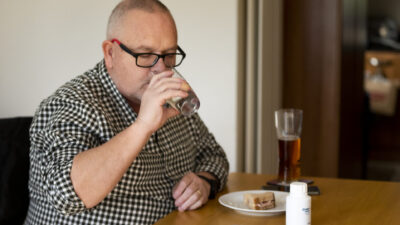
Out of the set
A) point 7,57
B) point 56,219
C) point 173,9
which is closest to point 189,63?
point 173,9

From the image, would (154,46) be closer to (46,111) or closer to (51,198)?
(46,111)

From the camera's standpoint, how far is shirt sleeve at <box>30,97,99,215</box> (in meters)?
1.19

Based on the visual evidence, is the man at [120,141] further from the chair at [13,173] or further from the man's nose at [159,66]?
the chair at [13,173]

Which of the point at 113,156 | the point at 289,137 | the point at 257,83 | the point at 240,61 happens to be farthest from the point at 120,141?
the point at 257,83

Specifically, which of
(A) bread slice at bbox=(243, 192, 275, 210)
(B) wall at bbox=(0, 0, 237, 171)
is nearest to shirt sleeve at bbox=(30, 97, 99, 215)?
(A) bread slice at bbox=(243, 192, 275, 210)

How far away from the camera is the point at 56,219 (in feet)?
4.47

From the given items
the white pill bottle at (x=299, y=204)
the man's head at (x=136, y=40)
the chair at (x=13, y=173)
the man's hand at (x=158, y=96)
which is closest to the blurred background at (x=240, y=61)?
the chair at (x=13, y=173)

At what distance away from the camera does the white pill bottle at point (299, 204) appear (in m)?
1.06

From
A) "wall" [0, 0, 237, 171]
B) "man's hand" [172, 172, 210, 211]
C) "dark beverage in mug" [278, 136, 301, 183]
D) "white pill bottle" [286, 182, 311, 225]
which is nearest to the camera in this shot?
"white pill bottle" [286, 182, 311, 225]

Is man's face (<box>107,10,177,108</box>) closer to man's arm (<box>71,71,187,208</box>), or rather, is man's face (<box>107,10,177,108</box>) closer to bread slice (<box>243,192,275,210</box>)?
man's arm (<box>71,71,187,208</box>)

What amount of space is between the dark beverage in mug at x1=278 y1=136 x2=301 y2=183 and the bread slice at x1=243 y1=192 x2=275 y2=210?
24cm

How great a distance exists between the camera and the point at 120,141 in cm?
119

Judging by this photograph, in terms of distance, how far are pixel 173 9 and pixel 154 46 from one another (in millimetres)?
1208

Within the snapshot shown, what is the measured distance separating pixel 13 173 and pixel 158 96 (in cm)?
78
